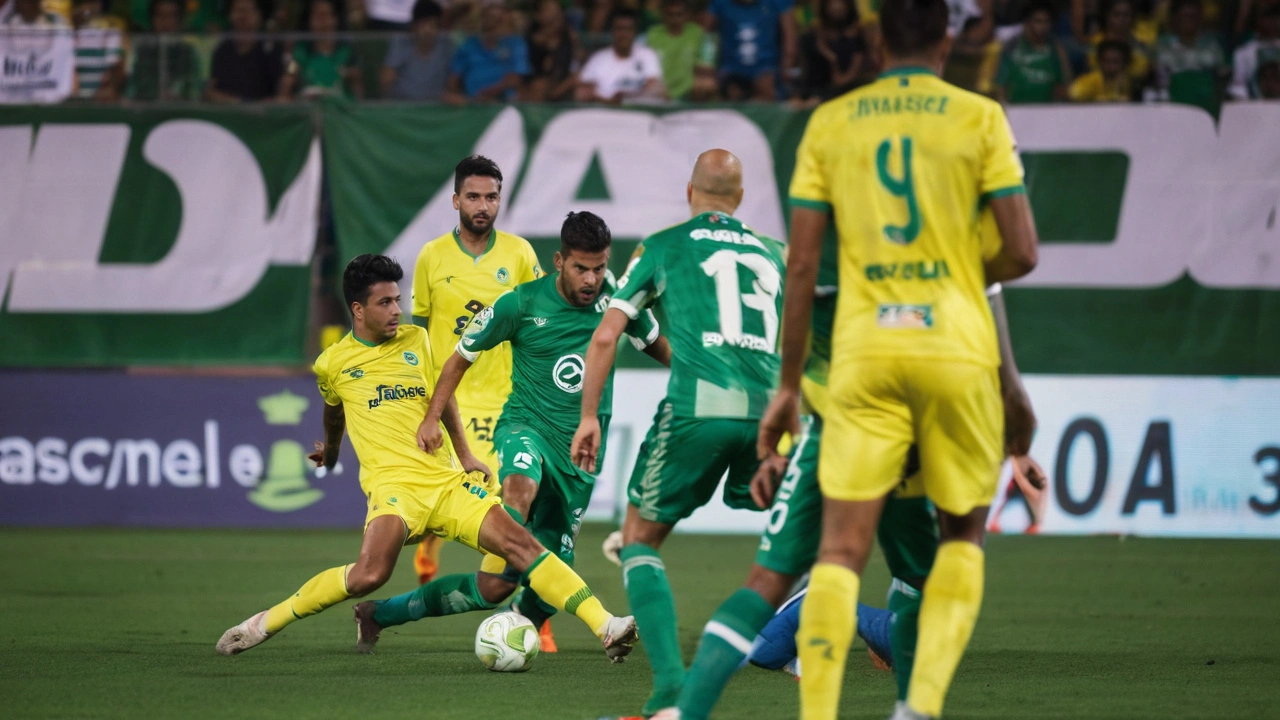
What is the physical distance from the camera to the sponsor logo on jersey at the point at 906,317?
14.3 ft

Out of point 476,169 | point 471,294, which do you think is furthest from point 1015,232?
point 471,294

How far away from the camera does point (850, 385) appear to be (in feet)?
14.4

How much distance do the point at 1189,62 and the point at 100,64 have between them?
9.75 meters

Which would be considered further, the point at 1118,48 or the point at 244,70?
the point at 244,70

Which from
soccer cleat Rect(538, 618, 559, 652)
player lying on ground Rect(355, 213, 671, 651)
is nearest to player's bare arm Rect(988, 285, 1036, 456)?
player lying on ground Rect(355, 213, 671, 651)

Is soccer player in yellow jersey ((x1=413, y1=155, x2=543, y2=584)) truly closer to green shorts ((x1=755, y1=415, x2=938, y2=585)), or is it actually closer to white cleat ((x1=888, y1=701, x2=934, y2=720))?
green shorts ((x1=755, y1=415, x2=938, y2=585))

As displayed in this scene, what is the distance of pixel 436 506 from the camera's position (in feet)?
23.1

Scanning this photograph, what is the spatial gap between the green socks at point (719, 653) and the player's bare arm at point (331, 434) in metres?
3.15

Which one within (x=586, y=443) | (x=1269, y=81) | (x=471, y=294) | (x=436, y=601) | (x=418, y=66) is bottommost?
(x=436, y=601)

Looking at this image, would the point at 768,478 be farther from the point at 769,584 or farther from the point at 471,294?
the point at 471,294

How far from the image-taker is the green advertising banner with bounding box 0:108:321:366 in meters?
14.4

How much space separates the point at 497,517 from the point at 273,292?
8.10m

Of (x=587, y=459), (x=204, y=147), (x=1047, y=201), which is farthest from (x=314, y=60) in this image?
(x=587, y=459)

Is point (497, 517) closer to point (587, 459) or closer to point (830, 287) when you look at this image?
point (587, 459)
